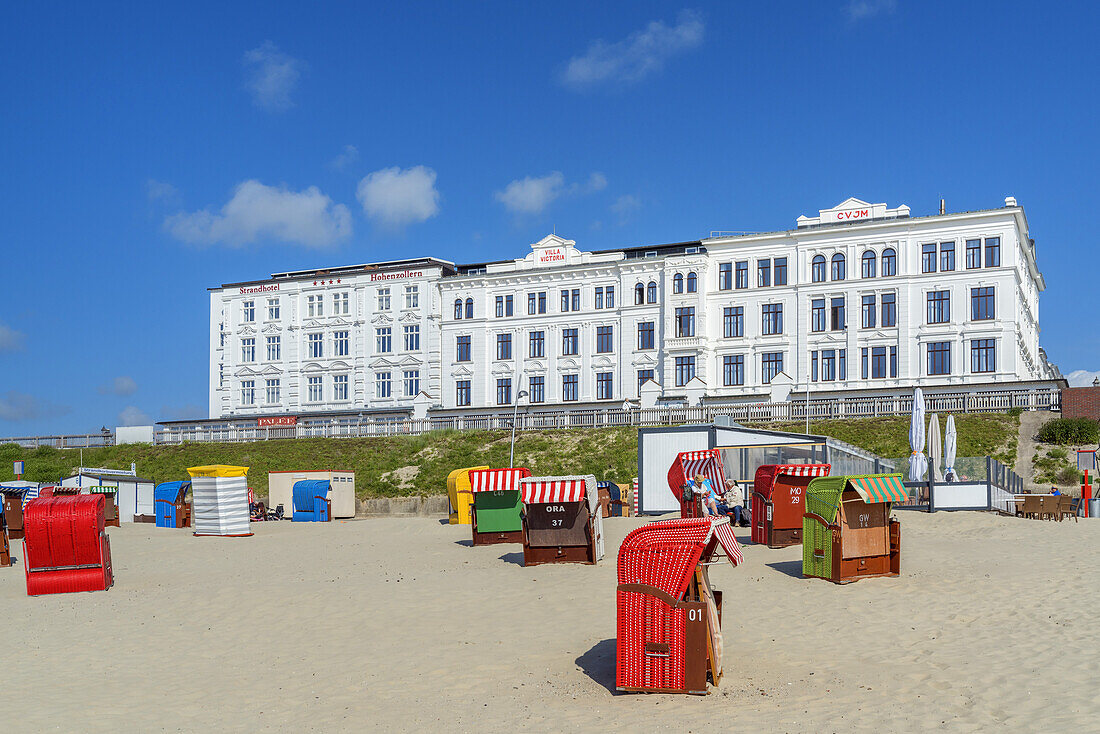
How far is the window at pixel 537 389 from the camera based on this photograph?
67.4m

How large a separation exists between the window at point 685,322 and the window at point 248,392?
109 feet

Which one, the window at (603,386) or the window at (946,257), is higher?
the window at (946,257)

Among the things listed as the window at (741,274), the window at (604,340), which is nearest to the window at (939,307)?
the window at (741,274)

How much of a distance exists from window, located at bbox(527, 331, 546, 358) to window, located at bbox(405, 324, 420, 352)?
8.53 meters

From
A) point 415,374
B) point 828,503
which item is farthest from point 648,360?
point 828,503

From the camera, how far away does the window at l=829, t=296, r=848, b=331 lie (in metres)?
59.6

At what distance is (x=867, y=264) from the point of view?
5912cm

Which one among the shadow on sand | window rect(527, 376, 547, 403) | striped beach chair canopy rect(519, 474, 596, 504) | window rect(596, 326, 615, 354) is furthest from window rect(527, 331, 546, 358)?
the shadow on sand

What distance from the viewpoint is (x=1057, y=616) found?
1372cm

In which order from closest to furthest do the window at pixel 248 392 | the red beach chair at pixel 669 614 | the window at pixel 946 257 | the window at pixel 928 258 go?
the red beach chair at pixel 669 614 → the window at pixel 946 257 → the window at pixel 928 258 → the window at pixel 248 392

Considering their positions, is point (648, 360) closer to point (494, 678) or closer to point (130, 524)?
point (130, 524)

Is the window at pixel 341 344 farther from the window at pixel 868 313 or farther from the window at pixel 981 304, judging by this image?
the window at pixel 981 304

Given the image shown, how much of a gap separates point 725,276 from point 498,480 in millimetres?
38777

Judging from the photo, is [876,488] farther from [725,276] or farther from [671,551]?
[725,276]
